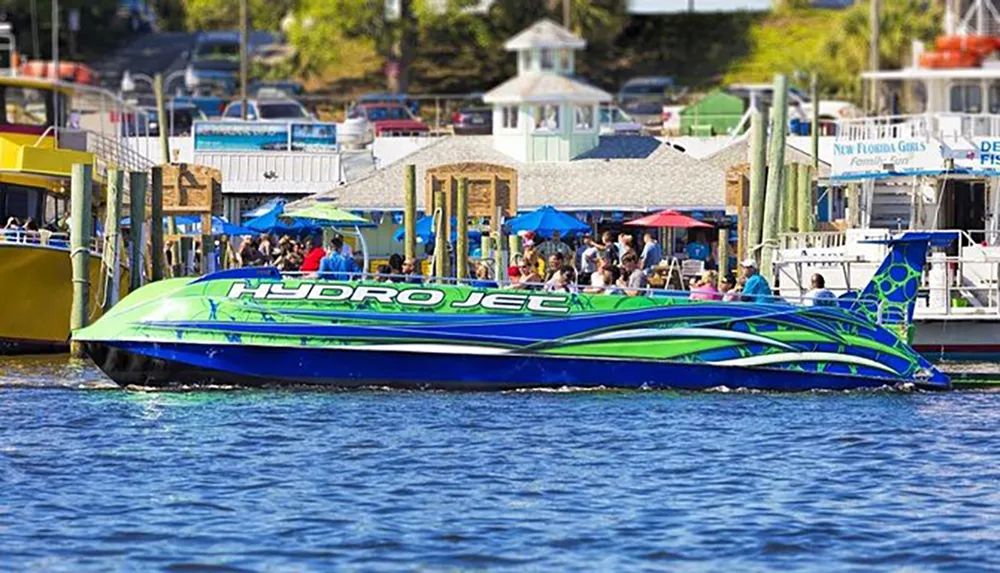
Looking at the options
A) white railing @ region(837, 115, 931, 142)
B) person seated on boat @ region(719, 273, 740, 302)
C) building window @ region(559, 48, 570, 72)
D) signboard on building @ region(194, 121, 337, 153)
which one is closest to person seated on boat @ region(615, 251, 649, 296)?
person seated on boat @ region(719, 273, 740, 302)

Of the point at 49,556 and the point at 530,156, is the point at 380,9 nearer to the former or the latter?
the point at 530,156

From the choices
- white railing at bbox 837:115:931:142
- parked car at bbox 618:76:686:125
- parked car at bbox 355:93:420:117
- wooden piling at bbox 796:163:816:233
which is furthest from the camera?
parked car at bbox 618:76:686:125

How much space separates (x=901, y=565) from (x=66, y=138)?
25.0 m

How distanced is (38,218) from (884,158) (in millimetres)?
14471

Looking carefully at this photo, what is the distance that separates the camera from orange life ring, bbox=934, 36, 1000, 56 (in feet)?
219

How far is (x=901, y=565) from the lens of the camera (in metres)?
20.4

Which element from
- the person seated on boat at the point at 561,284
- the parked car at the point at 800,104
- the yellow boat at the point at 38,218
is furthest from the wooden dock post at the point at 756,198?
the parked car at the point at 800,104

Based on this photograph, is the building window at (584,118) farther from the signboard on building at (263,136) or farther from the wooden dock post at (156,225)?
the wooden dock post at (156,225)

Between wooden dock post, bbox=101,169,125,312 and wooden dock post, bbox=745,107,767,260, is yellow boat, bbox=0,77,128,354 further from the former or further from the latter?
wooden dock post, bbox=745,107,767,260

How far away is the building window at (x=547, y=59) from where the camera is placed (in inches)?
2248

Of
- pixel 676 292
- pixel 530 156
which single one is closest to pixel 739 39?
pixel 530 156

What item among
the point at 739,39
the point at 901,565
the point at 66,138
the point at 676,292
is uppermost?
the point at 739,39

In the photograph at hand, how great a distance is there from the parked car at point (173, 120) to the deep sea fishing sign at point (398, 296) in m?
29.1

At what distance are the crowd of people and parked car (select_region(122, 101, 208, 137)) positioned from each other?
531 inches
